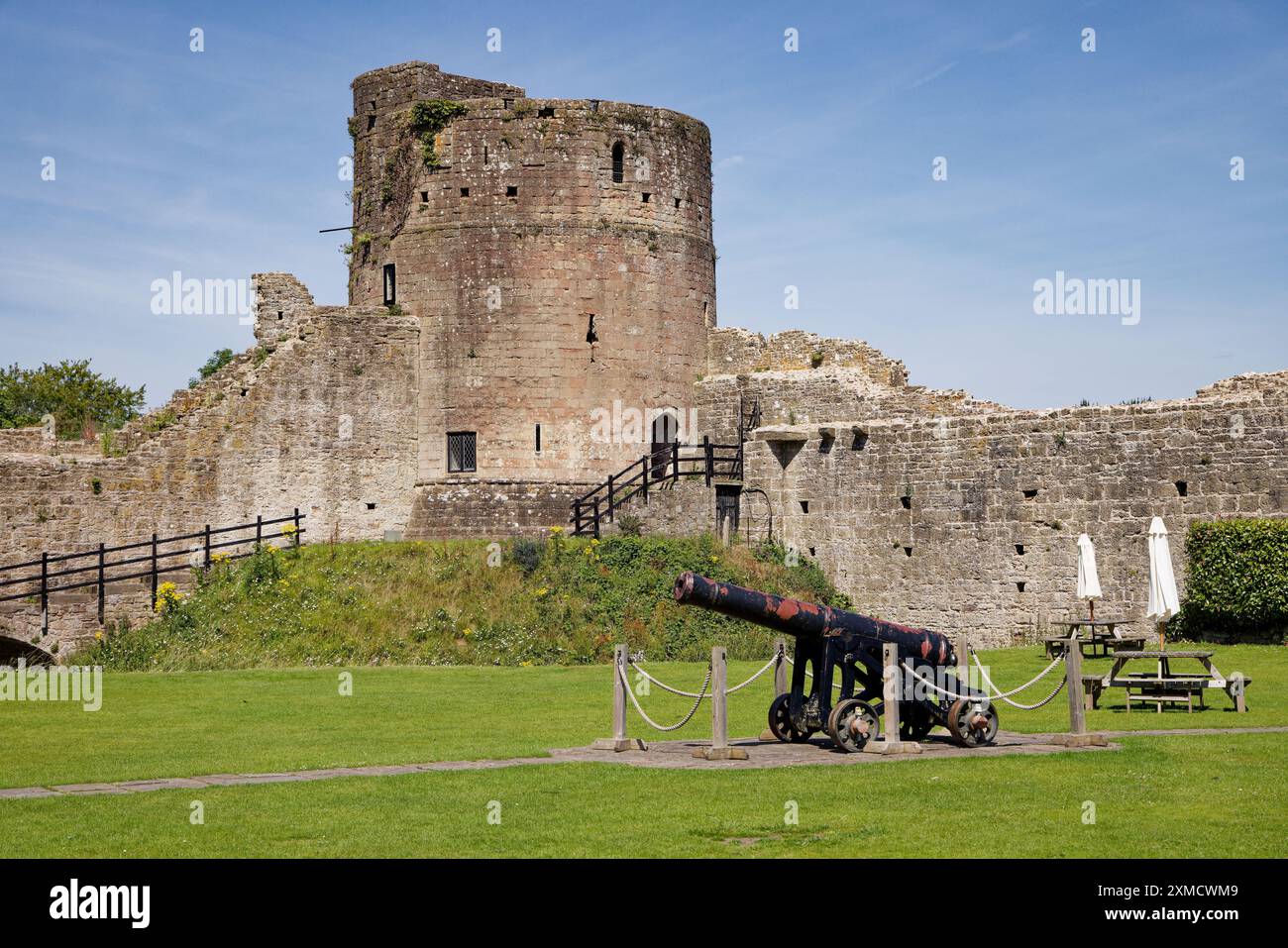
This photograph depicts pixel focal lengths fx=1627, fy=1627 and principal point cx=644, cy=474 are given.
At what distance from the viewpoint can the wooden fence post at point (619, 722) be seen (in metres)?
15.8

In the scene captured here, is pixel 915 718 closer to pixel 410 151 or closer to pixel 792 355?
pixel 792 355

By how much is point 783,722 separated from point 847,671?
3.31 ft

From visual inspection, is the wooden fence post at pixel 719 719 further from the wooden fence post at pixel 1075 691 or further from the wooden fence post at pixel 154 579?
the wooden fence post at pixel 154 579

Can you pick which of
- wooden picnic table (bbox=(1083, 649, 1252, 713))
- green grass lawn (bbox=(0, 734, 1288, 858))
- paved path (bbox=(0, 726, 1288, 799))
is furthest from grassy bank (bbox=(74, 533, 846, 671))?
green grass lawn (bbox=(0, 734, 1288, 858))

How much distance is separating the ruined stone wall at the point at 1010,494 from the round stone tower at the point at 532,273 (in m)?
4.13

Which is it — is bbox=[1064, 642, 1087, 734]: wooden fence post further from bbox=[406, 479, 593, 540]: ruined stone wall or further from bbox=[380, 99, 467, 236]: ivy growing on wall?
bbox=[380, 99, 467, 236]: ivy growing on wall

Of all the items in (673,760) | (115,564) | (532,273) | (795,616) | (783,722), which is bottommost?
(673,760)

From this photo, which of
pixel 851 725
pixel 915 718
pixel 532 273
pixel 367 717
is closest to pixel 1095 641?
pixel 915 718

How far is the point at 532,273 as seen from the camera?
35.0 metres

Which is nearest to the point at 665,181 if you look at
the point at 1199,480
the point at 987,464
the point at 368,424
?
the point at 368,424

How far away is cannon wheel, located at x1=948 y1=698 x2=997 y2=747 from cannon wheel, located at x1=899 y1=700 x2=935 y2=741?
37 centimetres

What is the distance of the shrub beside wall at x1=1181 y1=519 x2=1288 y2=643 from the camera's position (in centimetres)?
2508

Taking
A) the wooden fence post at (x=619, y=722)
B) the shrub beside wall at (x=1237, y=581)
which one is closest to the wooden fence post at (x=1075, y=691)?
the wooden fence post at (x=619, y=722)
